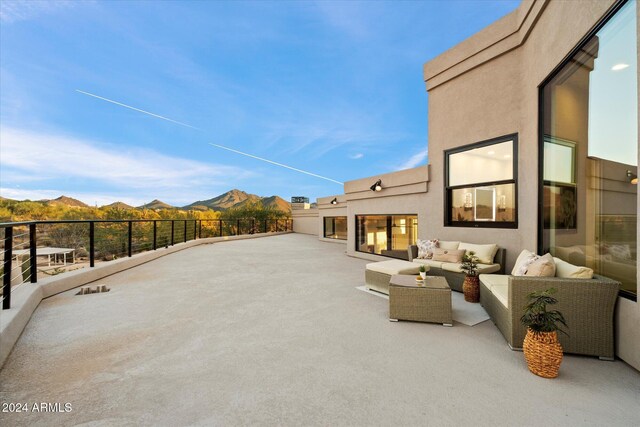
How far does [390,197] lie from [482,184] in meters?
2.56

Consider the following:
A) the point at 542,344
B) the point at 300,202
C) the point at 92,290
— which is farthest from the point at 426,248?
the point at 300,202

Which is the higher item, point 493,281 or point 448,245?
→ point 448,245

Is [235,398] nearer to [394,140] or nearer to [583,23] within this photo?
[583,23]

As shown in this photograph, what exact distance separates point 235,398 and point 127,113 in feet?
83.8

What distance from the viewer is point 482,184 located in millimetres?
5027

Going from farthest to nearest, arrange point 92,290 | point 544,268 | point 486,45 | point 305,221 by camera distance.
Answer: point 305,221 < point 486,45 < point 92,290 < point 544,268

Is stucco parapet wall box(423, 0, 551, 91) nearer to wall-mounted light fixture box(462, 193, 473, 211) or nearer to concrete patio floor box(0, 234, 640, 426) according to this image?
wall-mounted light fixture box(462, 193, 473, 211)

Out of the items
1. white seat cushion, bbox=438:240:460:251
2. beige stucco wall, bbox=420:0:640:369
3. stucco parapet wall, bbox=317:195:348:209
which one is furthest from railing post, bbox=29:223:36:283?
stucco parapet wall, bbox=317:195:348:209

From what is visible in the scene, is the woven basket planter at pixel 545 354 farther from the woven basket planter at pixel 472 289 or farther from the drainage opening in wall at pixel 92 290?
the drainage opening in wall at pixel 92 290

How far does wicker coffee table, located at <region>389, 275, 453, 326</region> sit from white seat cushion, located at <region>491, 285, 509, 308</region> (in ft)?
1.55

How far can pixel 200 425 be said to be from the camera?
54.1 inches

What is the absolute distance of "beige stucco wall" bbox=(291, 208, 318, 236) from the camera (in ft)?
61.9

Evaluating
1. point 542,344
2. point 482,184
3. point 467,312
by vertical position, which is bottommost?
point 467,312

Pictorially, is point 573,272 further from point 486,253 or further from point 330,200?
point 330,200
